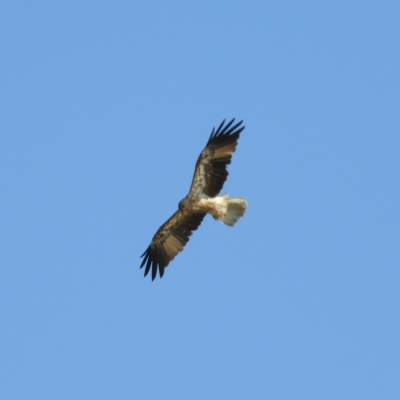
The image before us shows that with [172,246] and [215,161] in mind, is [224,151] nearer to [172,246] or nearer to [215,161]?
[215,161]

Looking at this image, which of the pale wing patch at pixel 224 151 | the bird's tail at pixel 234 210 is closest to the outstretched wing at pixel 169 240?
the bird's tail at pixel 234 210

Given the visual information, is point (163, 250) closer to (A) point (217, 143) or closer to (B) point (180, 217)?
(B) point (180, 217)

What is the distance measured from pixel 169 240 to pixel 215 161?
2.17 meters

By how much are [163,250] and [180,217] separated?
983mm

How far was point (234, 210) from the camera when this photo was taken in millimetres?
18078

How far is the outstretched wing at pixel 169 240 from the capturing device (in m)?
18.8

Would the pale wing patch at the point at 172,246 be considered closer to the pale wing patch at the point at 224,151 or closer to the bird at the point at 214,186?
the bird at the point at 214,186

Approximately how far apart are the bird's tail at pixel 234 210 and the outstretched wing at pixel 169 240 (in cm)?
60

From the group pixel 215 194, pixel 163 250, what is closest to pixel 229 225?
pixel 215 194

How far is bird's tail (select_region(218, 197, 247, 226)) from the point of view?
710 inches

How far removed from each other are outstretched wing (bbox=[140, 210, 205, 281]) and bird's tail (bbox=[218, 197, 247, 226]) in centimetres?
60

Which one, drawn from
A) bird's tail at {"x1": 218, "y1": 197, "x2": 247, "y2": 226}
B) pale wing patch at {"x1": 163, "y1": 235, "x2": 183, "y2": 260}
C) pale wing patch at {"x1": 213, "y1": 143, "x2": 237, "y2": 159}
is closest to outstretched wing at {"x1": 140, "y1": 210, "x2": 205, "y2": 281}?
pale wing patch at {"x1": 163, "y1": 235, "x2": 183, "y2": 260}

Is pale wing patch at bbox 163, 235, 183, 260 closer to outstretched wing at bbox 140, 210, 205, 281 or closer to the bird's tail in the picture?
outstretched wing at bbox 140, 210, 205, 281

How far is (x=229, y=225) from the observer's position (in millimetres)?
18062
